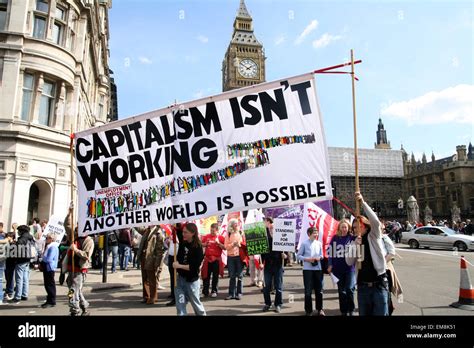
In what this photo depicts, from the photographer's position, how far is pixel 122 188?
5320 mm

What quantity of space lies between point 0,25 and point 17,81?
3.41 meters

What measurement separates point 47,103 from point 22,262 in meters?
13.8

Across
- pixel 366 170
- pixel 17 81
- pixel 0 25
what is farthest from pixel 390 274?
pixel 366 170

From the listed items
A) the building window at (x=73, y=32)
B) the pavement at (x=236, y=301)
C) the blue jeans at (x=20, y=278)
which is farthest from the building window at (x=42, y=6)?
the blue jeans at (x=20, y=278)

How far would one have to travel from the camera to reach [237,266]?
9164mm

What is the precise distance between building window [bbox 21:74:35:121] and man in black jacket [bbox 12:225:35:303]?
12.2 metres

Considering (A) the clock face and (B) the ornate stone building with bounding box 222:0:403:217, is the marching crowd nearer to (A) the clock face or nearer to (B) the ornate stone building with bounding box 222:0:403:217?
(B) the ornate stone building with bounding box 222:0:403:217

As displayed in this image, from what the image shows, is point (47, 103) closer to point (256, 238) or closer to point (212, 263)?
point (212, 263)

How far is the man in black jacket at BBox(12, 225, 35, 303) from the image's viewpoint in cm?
884

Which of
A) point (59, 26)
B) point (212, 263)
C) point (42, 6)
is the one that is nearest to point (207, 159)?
point (212, 263)

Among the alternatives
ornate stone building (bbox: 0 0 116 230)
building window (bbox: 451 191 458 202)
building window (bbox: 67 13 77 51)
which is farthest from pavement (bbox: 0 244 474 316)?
building window (bbox: 451 191 458 202)

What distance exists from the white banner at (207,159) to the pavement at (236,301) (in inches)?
134
